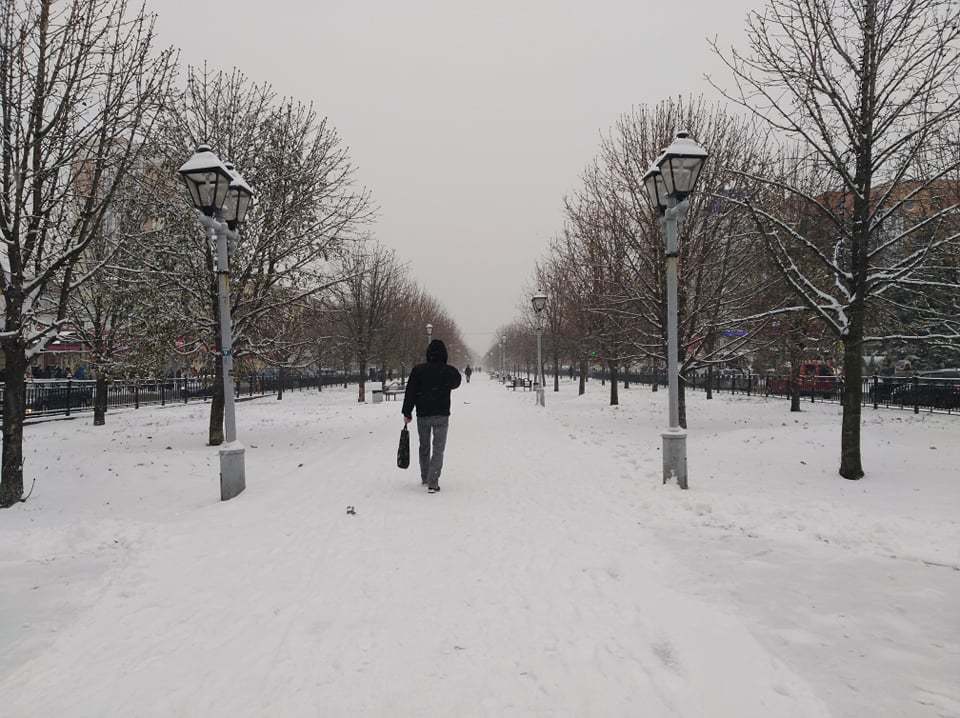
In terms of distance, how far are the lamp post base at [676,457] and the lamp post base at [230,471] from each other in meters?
6.30

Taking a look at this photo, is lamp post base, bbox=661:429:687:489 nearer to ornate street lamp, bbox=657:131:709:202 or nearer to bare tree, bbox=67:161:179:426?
ornate street lamp, bbox=657:131:709:202

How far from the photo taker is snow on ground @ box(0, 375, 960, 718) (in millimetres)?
2859

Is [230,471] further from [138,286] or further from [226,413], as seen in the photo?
[138,286]

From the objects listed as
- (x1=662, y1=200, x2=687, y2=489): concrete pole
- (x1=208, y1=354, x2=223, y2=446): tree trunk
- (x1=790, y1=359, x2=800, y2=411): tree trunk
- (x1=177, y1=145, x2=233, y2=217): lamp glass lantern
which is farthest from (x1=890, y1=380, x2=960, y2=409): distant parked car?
(x1=208, y1=354, x2=223, y2=446): tree trunk

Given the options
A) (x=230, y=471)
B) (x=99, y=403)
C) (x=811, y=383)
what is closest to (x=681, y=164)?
(x=230, y=471)

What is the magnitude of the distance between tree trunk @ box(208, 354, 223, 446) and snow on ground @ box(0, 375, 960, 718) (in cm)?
316

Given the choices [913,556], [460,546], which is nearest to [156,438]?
[460,546]

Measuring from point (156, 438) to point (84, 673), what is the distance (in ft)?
38.6

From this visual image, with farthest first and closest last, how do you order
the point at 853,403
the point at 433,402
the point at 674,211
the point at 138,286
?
the point at 138,286 → the point at 853,403 → the point at 674,211 → the point at 433,402

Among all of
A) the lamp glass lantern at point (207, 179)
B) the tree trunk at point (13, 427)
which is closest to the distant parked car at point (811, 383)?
the lamp glass lantern at point (207, 179)

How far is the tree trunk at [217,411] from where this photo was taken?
40.5ft

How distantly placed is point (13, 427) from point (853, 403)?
12.1 m

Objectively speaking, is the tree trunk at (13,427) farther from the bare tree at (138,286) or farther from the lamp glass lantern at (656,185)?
the lamp glass lantern at (656,185)

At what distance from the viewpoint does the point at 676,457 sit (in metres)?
7.73
